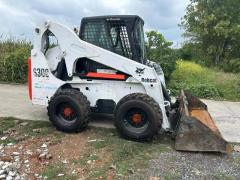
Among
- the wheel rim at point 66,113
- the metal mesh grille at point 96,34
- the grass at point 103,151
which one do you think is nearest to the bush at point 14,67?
the grass at point 103,151

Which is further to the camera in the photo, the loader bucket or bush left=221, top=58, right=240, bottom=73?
bush left=221, top=58, right=240, bottom=73

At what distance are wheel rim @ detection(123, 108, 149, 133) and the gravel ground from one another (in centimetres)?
65

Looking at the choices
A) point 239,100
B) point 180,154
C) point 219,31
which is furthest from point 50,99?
point 219,31

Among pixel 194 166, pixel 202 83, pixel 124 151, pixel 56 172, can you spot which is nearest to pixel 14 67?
pixel 202 83

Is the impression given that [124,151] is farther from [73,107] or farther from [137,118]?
[73,107]

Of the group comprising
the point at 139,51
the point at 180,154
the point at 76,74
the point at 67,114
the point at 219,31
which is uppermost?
the point at 219,31

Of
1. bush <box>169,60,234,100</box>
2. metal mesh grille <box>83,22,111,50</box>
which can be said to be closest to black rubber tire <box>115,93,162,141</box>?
metal mesh grille <box>83,22,111,50</box>

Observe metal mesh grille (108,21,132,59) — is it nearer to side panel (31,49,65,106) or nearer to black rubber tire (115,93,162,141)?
black rubber tire (115,93,162,141)

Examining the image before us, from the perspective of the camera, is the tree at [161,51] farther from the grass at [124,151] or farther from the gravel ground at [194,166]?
the gravel ground at [194,166]

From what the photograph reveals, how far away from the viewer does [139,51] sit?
6.32 m

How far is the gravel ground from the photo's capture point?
4.78 meters

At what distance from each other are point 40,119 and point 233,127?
3.89 m

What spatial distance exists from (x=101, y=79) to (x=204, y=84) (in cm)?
564

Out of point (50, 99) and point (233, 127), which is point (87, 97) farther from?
point (233, 127)
